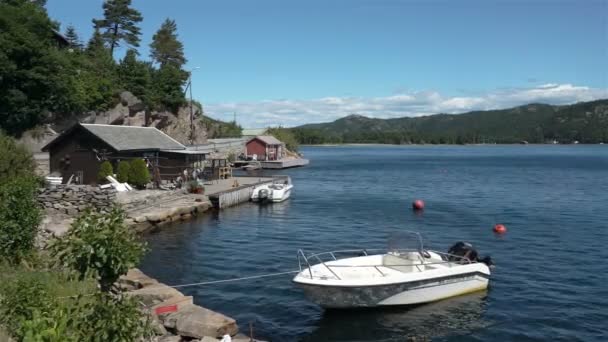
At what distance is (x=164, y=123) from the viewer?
78000mm

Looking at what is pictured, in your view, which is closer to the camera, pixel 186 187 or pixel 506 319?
pixel 506 319

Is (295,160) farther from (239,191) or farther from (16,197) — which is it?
(16,197)

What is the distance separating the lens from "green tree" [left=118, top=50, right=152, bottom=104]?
234 feet

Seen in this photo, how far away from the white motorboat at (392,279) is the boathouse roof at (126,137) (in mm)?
24579

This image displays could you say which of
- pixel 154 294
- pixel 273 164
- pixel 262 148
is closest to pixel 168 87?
pixel 273 164

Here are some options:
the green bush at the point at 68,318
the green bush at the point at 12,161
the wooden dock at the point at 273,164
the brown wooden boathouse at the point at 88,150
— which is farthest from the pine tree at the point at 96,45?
the green bush at the point at 68,318

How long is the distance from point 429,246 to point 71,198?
70.0 feet

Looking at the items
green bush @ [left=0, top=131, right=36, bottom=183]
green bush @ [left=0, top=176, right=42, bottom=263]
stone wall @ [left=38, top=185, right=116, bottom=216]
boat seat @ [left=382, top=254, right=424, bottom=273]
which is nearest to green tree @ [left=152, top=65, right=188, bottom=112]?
stone wall @ [left=38, top=185, right=116, bottom=216]

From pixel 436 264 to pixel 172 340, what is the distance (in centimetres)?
1096

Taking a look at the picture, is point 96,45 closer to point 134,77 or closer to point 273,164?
point 134,77

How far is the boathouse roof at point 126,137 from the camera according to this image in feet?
125

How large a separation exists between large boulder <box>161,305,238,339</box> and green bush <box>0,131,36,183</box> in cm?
1297

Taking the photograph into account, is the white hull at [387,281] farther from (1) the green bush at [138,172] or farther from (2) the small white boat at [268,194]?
(2) the small white boat at [268,194]

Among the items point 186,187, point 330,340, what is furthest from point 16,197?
point 186,187
